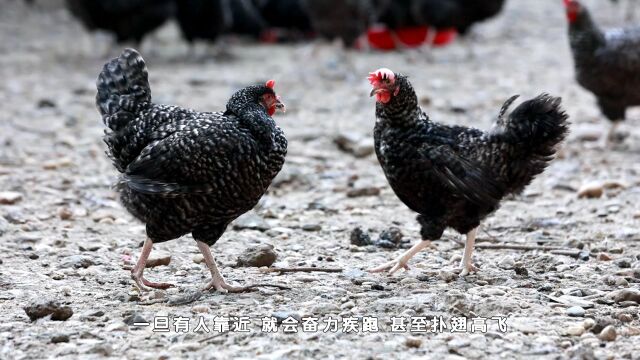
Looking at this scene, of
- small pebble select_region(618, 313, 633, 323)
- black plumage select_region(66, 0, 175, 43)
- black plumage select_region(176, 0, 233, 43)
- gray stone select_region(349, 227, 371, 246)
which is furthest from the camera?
black plumage select_region(176, 0, 233, 43)

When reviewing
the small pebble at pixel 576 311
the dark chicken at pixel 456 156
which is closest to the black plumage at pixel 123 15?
the dark chicken at pixel 456 156

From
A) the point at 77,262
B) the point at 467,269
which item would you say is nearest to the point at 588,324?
the point at 467,269

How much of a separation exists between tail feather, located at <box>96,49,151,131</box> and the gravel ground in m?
0.86

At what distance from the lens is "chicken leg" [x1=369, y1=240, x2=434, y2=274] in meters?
4.89

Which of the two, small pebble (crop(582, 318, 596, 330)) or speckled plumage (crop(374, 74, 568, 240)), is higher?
speckled plumage (crop(374, 74, 568, 240))

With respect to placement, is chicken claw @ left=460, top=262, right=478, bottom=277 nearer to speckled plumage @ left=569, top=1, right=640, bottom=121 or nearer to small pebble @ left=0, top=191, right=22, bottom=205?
small pebble @ left=0, top=191, right=22, bottom=205

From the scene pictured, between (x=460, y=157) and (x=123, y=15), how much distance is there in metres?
9.57

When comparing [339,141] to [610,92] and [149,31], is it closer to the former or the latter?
[610,92]

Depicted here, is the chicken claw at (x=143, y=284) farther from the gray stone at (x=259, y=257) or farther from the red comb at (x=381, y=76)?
the red comb at (x=381, y=76)

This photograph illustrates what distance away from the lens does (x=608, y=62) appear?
803cm

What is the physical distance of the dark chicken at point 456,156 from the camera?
4.73m

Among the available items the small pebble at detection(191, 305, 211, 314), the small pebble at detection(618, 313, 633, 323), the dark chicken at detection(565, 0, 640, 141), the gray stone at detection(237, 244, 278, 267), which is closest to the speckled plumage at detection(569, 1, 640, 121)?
the dark chicken at detection(565, 0, 640, 141)

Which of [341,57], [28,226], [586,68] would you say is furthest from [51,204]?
[341,57]

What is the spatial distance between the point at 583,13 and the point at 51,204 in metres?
4.80
